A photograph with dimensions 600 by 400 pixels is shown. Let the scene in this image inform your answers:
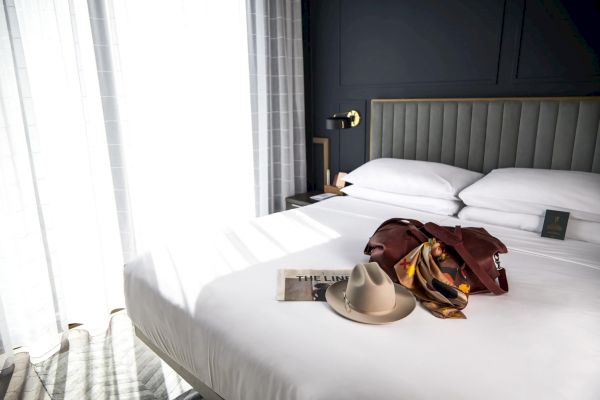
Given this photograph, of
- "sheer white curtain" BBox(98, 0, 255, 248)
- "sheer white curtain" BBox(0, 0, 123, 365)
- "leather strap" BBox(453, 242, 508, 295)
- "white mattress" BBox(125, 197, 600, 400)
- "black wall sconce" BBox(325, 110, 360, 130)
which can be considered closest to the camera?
"white mattress" BBox(125, 197, 600, 400)

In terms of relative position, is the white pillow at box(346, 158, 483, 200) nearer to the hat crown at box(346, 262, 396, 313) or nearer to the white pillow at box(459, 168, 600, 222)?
the white pillow at box(459, 168, 600, 222)

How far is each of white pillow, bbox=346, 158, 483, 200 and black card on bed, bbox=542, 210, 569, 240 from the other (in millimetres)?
427

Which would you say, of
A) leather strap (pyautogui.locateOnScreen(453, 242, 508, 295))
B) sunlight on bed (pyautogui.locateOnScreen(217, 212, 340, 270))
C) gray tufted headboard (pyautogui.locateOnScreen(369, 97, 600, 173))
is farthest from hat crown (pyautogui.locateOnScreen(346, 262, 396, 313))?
gray tufted headboard (pyautogui.locateOnScreen(369, 97, 600, 173))

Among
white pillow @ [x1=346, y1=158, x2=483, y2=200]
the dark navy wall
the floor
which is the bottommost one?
the floor

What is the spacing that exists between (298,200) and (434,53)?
1.25 m

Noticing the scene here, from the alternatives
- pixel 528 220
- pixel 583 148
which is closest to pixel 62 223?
pixel 528 220

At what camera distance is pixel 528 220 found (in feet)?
5.41

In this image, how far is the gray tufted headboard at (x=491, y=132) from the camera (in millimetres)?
1834

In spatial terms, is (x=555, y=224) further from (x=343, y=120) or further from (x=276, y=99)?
(x=276, y=99)

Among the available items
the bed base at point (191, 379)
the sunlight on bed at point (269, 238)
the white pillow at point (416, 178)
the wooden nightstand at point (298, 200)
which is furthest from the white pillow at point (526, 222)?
the bed base at point (191, 379)

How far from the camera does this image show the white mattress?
795mm

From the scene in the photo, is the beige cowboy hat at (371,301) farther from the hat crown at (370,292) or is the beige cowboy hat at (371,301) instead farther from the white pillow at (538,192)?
the white pillow at (538,192)

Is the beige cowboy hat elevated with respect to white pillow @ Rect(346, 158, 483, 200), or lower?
lower

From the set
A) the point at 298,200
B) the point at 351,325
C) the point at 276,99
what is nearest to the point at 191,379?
the point at 351,325
